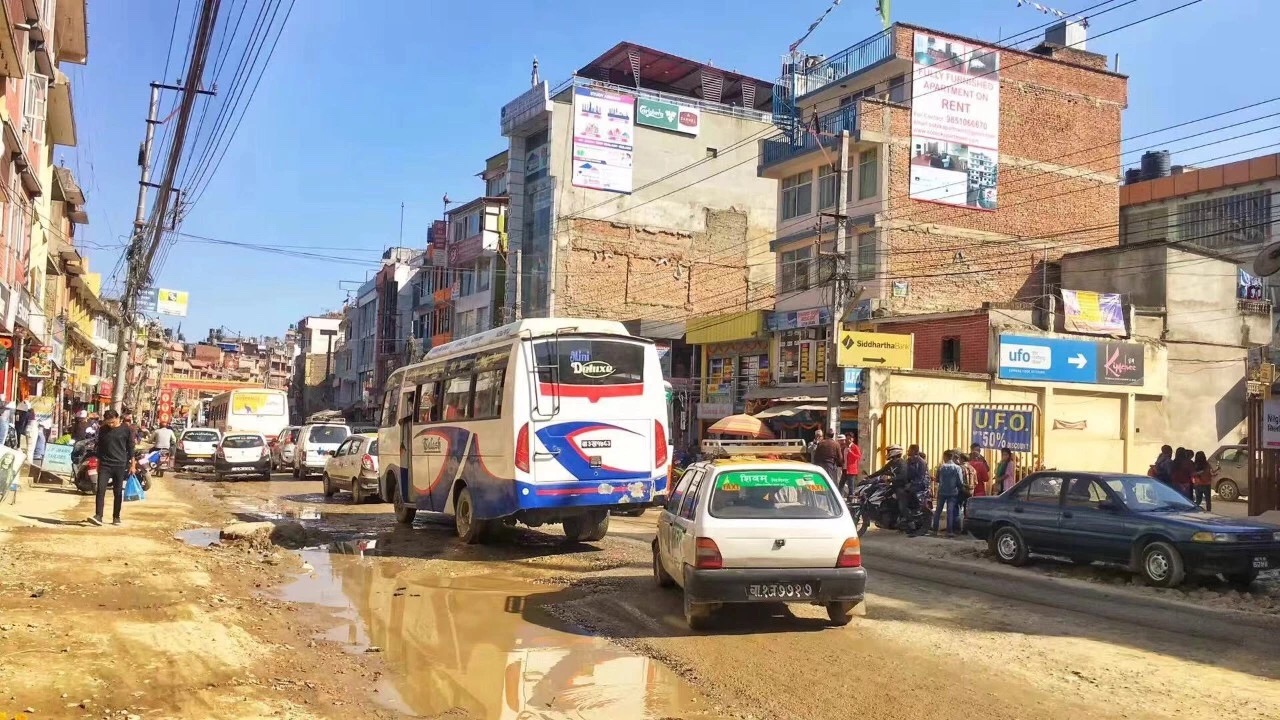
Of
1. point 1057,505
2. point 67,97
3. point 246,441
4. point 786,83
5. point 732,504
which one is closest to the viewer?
point 732,504

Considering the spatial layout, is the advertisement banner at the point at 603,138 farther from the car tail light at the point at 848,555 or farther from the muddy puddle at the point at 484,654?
Answer: the car tail light at the point at 848,555

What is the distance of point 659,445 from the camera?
1480cm

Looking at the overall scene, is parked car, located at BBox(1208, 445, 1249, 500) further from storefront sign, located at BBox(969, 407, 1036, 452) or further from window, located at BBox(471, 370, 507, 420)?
window, located at BBox(471, 370, 507, 420)

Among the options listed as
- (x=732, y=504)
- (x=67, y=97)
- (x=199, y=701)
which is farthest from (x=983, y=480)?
(x=67, y=97)

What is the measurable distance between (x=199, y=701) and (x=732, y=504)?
15.0ft

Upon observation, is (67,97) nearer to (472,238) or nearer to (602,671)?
(602,671)

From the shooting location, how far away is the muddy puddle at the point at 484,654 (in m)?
6.71

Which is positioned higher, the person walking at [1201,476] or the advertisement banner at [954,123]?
the advertisement banner at [954,123]

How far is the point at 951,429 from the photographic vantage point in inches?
984

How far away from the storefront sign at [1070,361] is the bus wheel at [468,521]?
18447mm

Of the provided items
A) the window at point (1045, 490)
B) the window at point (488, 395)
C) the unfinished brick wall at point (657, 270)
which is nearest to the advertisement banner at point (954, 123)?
the unfinished brick wall at point (657, 270)

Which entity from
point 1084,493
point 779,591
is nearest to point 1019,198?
point 1084,493

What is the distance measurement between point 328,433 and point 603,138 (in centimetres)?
2476

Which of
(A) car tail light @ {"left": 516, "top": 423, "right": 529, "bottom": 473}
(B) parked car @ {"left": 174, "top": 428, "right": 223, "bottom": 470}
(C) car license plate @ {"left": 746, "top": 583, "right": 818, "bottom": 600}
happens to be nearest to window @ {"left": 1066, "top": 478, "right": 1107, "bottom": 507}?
(C) car license plate @ {"left": 746, "top": 583, "right": 818, "bottom": 600}
